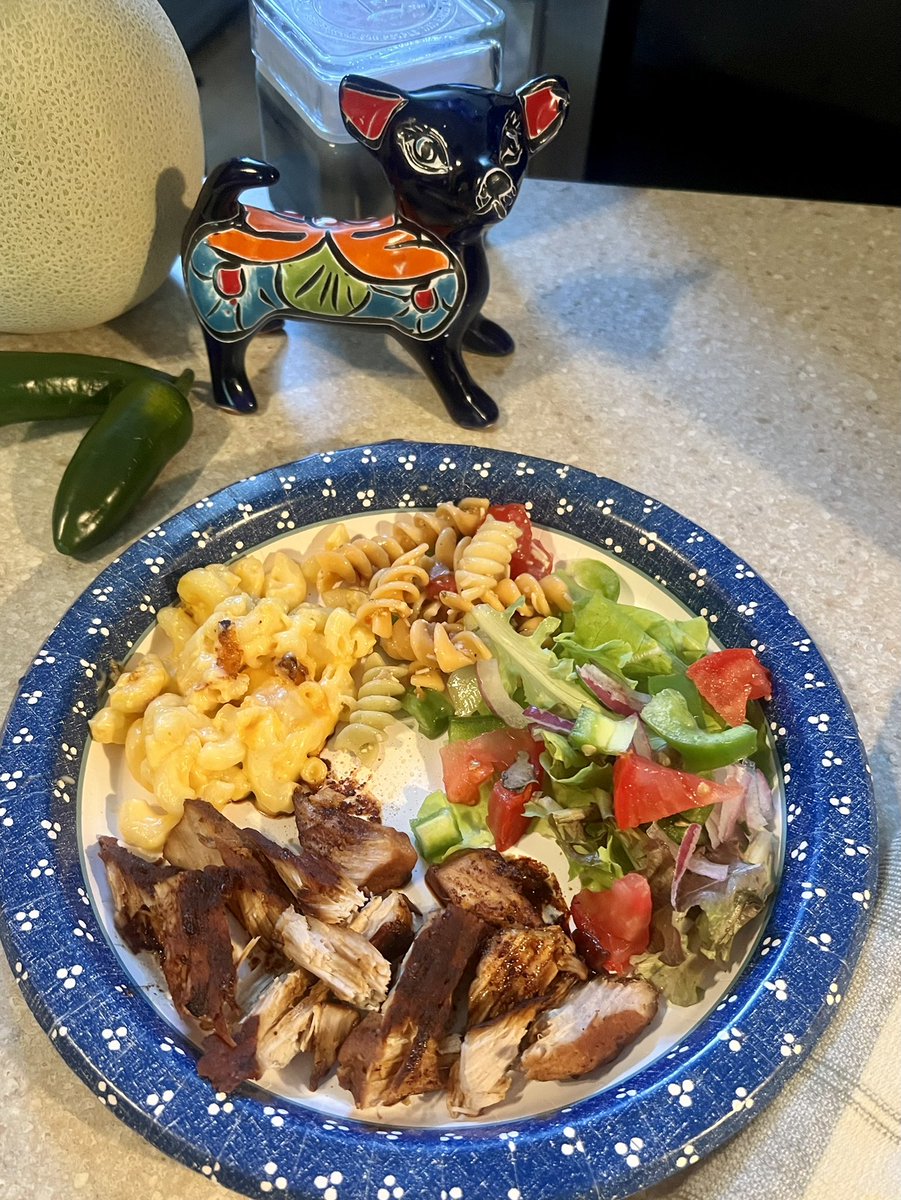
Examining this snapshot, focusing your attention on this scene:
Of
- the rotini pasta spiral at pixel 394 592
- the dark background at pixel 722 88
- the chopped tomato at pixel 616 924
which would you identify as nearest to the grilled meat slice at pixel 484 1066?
the chopped tomato at pixel 616 924

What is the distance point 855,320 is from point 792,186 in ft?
1.59

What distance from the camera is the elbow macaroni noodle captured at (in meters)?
1.08

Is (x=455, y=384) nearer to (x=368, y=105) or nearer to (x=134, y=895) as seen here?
(x=368, y=105)

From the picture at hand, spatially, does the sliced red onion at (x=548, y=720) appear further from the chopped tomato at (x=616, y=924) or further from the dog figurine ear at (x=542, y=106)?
the dog figurine ear at (x=542, y=106)

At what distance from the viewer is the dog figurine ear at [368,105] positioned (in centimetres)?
118

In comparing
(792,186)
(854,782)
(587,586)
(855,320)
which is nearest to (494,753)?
(587,586)

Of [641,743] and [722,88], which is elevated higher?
[722,88]

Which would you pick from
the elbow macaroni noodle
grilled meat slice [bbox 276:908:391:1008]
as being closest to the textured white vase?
the elbow macaroni noodle

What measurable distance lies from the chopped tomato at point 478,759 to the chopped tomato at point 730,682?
19cm

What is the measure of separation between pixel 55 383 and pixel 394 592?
617 millimetres

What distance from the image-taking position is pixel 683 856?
3.24 ft

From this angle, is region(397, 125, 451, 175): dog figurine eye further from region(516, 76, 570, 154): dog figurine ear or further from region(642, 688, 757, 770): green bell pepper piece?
region(642, 688, 757, 770): green bell pepper piece

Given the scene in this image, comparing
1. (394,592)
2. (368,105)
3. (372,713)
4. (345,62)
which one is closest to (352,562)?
(394,592)

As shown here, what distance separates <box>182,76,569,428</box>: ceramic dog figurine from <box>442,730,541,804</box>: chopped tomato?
568 mm
